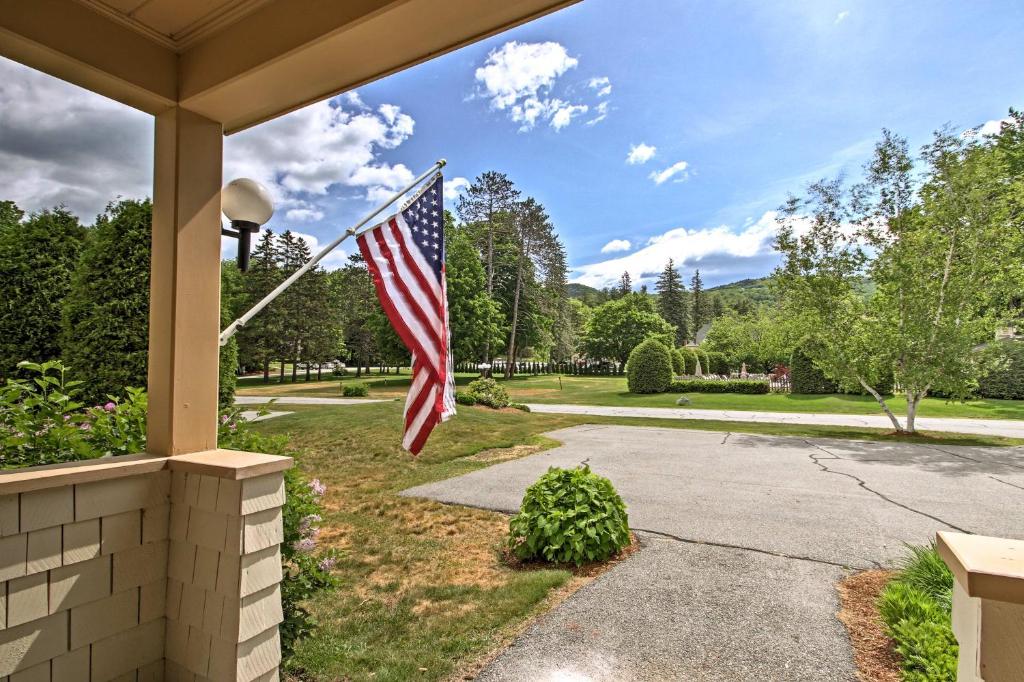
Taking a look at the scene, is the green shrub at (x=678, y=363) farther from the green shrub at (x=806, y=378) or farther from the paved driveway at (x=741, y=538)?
the paved driveway at (x=741, y=538)

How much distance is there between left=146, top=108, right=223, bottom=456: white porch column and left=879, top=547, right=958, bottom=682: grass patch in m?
3.55

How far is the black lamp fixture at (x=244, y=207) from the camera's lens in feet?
7.72

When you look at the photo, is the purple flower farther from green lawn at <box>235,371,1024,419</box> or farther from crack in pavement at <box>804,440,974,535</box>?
green lawn at <box>235,371,1024,419</box>

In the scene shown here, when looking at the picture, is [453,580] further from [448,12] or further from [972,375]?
[972,375]

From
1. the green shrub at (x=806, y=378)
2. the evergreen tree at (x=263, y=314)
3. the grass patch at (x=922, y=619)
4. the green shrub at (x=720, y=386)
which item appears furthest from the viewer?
the evergreen tree at (x=263, y=314)

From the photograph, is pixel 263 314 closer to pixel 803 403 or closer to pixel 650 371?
pixel 650 371

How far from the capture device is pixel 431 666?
93.3 inches

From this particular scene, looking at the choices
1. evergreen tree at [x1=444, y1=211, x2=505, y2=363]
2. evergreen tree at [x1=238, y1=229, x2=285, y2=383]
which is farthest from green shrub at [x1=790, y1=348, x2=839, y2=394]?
evergreen tree at [x1=238, y1=229, x2=285, y2=383]

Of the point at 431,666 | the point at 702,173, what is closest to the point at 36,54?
the point at 431,666

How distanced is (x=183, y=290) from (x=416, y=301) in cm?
119

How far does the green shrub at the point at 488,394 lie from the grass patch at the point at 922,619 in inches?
420

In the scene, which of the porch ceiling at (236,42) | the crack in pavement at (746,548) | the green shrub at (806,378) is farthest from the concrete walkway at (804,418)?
the porch ceiling at (236,42)

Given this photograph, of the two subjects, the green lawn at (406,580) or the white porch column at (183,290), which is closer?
the white porch column at (183,290)

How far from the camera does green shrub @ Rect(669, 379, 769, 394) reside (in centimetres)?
1998
